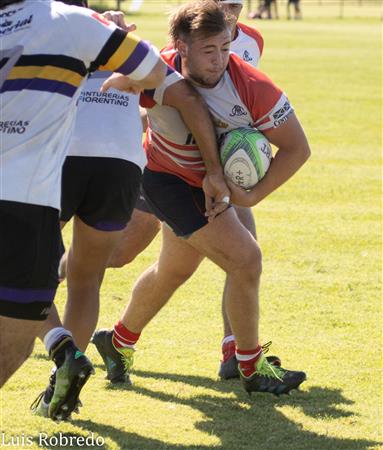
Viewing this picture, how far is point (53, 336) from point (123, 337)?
1.06 metres

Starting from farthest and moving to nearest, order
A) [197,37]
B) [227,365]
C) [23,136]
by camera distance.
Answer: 1. [227,365]
2. [197,37]
3. [23,136]

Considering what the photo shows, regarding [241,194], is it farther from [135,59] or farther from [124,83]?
[135,59]

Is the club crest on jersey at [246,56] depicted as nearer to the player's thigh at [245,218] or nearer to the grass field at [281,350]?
the player's thigh at [245,218]

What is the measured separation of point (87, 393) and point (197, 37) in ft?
6.66

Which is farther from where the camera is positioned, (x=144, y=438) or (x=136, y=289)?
(x=136, y=289)

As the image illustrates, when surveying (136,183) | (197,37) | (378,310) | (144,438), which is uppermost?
(197,37)

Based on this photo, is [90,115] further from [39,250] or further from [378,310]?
[378,310]

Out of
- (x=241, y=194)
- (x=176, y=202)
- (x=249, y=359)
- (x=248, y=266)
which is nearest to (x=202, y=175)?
(x=176, y=202)

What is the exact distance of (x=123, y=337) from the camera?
6.29 metres

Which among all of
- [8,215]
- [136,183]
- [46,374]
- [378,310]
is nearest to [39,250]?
[8,215]

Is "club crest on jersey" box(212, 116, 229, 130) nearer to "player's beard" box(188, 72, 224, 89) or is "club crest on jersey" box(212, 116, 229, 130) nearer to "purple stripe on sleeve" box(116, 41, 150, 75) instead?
"player's beard" box(188, 72, 224, 89)

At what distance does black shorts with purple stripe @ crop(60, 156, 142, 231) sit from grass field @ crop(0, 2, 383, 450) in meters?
1.02

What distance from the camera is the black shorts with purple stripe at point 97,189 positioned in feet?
17.7

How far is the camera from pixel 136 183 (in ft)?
18.0
